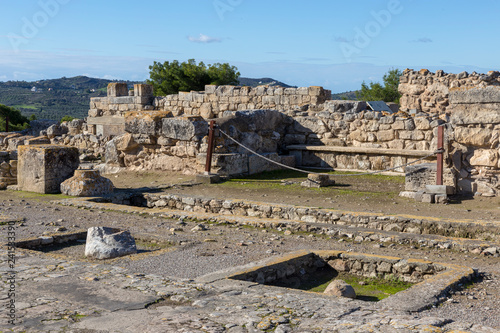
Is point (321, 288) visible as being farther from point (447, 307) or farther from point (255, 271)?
point (447, 307)

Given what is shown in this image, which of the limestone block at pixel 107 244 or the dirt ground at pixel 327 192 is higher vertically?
the dirt ground at pixel 327 192

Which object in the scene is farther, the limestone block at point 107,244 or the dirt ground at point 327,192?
the dirt ground at point 327,192

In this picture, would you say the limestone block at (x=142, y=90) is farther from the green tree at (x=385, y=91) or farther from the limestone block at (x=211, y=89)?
the green tree at (x=385, y=91)

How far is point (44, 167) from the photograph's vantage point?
421 inches

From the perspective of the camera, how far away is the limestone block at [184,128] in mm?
12484

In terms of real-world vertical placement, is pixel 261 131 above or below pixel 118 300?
above

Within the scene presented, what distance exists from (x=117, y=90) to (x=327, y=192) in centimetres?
1181

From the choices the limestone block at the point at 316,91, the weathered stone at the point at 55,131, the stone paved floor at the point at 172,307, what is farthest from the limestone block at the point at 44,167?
the weathered stone at the point at 55,131

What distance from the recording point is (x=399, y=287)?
5.64 metres

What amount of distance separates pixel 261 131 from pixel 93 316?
996cm

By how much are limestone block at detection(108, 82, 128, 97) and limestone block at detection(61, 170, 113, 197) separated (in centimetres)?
982

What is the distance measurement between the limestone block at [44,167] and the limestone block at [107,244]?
195 inches

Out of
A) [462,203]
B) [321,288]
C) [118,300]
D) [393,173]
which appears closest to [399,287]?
[321,288]

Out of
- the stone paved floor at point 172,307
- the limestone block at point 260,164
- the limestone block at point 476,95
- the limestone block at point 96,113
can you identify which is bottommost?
the stone paved floor at point 172,307
